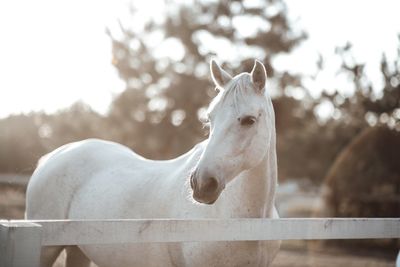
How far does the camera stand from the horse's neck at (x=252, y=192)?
3336mm

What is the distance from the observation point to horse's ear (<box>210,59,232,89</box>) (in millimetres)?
3629

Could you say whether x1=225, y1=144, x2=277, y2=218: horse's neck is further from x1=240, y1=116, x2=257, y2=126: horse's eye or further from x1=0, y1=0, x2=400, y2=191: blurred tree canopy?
x1=0, y1=0, x2=400, y2=191: blurred tree canopy

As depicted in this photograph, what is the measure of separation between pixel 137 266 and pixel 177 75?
16.5 meters

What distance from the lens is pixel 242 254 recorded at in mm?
3240

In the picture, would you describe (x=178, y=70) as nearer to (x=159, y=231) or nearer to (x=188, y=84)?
(x=188, y=84)

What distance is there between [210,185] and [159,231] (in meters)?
0.66

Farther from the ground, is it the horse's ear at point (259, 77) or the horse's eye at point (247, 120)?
the horse's ear at point (259, 77)

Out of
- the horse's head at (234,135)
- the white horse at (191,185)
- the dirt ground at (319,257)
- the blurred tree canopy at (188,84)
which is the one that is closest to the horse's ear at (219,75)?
the white horse at (191,185)

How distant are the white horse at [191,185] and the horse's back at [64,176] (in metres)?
0.01

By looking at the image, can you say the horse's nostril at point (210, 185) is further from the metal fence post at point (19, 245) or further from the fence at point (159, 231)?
the metal fence post at point (19, 245)

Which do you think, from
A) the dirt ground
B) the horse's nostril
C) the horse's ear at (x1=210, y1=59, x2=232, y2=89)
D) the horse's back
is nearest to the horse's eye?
the horse's nostril

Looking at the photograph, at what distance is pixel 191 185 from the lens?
2904 millimetres

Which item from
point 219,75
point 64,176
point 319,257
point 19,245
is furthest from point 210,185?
point 319,257

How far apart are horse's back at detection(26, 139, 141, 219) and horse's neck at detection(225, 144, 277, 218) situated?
1.82 m
